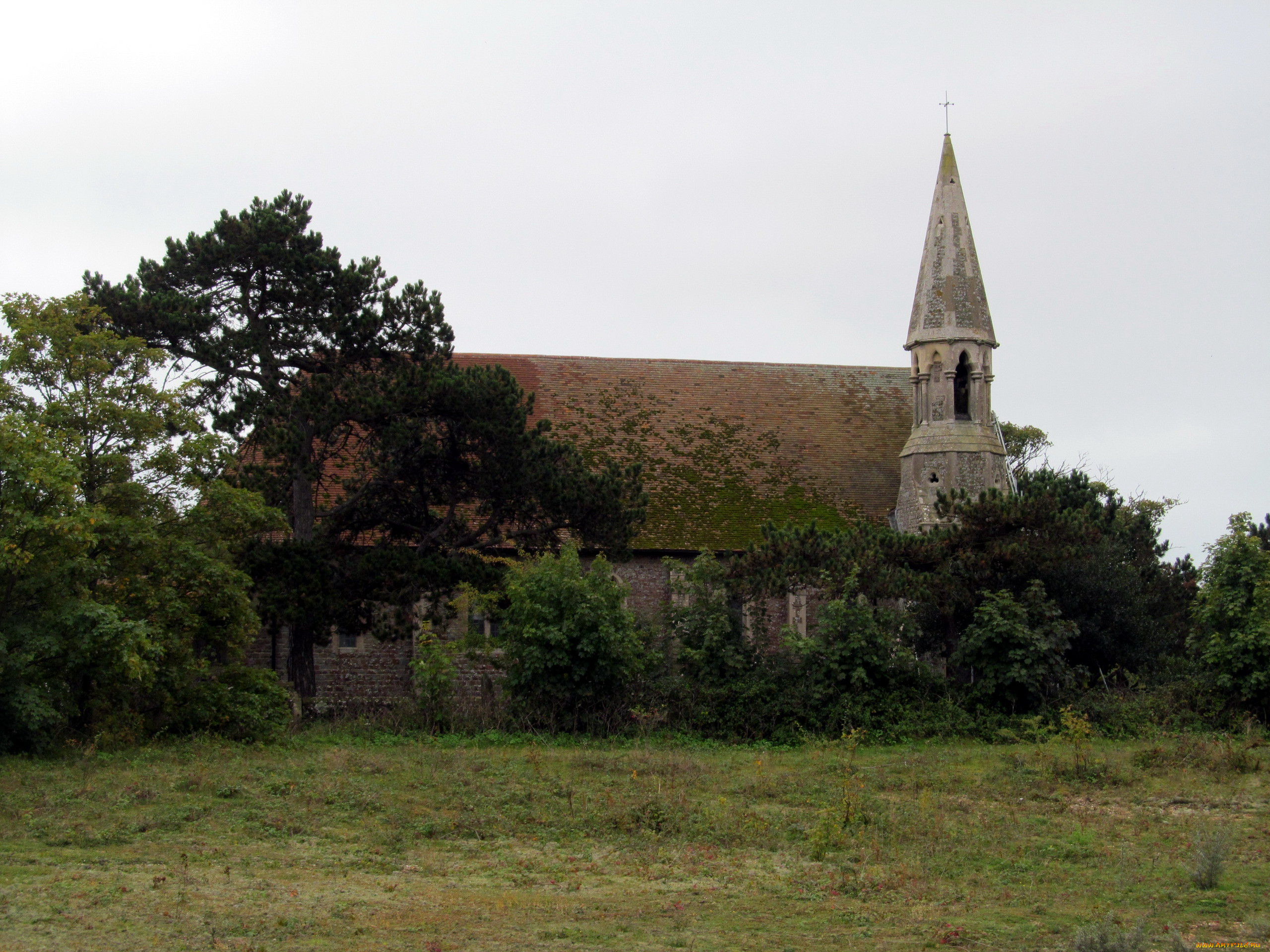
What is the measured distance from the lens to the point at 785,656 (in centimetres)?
2444

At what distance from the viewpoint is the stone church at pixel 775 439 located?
28375 millimetres

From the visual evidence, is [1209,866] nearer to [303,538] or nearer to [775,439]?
[303,538]

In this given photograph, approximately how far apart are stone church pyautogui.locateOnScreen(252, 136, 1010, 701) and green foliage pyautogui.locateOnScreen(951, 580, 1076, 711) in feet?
16.6

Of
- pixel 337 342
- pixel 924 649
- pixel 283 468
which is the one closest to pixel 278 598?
pixel 283 468

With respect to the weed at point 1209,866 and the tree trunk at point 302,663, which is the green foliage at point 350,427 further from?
the weed at point 1209,866

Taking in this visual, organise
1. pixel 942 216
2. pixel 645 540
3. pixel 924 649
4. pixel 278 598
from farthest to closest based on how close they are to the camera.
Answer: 1. pixel 942 216
2. pixel 645 540
3. pixel 924 649
4. pixel 278 598

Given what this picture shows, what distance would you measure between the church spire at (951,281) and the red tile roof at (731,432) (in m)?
3.46

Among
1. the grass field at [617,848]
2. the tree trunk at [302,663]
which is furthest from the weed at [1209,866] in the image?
the tree trunk at [302,663]

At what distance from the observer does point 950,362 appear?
3097cm

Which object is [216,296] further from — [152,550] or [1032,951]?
[1032,951]

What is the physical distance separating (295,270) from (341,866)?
13.6m

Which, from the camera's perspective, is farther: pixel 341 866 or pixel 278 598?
pixel 278 598

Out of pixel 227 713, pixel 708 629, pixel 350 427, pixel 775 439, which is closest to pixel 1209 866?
pixel 708 629

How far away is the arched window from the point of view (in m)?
31.2
